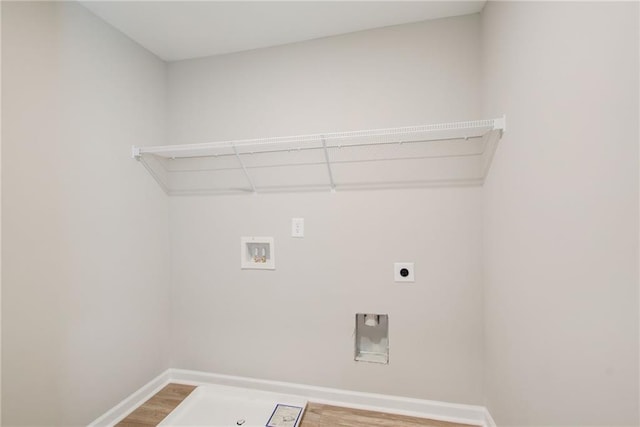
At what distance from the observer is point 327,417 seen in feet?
5.60

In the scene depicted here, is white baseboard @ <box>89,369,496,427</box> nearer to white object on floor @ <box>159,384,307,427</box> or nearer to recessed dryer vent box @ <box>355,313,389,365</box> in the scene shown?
white object on floor @ <box>159,384,307,427</box>

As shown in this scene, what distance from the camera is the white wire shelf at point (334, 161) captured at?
1604 millimetres

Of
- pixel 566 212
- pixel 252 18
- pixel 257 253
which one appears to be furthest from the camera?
pixel 257 253

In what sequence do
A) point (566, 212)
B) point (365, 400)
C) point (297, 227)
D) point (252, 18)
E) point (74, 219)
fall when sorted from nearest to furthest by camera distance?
1. point (566, 212)
2. point (74, 219)
3. point (252, 18)
4. point (365, 400)
5. point (297, 227)

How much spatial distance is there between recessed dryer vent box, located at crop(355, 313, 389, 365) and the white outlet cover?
0.86 ft

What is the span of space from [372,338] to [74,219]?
1890 millimetres

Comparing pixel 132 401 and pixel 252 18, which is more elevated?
pixel 252 18

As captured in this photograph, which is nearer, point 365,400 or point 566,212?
point 566,212

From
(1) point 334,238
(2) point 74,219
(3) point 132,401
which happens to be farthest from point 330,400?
(2) point 74,219

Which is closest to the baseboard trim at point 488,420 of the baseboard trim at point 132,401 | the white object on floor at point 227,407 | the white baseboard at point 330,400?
the white baseboard at point 330,400

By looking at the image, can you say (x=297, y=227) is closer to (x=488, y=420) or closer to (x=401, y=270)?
(x=401, y=270)

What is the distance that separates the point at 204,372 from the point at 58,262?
124cm

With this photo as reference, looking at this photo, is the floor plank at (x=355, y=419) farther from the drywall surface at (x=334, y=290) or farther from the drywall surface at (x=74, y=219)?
the drywall surface at (x=74, y=219)

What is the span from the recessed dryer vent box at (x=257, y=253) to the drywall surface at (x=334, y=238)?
0.15ft
